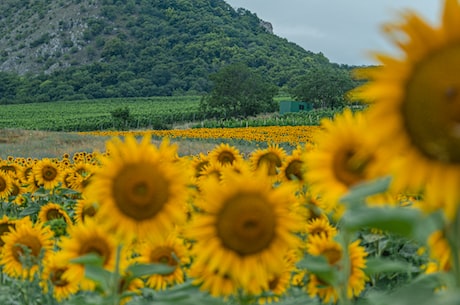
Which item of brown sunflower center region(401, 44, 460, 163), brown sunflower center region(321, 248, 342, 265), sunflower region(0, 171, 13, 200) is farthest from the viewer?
sunflower region(0, 171, 13, 200)

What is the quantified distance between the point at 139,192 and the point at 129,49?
364 feet

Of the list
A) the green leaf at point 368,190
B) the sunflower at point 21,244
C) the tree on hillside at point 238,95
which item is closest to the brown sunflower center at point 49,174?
the sunflower at point 21,244

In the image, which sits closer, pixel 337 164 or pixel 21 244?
pixel 337 164

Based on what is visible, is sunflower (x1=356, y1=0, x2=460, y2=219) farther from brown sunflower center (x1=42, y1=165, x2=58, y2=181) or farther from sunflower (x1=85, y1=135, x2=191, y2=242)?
brown sunflower center (x1=42, y1=165, x2=58, y2=181)

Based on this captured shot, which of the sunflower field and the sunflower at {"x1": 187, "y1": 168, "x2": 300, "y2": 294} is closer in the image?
the sunflower field

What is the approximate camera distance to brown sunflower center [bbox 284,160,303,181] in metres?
4.16

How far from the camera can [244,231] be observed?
6.43 feet

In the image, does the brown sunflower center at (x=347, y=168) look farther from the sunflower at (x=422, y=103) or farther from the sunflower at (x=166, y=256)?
the sunflower at (x=166, y=256)

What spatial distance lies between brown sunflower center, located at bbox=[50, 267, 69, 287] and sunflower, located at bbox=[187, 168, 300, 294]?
1326mm

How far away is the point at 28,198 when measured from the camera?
23.2 feet

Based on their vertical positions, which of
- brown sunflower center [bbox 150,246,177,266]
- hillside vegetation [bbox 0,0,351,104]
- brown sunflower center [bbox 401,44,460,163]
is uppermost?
hillside vegetation [bbox 0,0,351,104]

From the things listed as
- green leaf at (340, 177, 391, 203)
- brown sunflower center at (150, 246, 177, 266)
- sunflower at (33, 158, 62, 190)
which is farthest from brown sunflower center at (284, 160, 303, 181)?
sunflower at (33, 158, 62, 190)

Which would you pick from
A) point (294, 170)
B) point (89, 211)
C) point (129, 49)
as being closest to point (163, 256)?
point (89, 211)

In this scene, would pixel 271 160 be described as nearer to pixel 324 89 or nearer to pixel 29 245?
pixel 29 245
